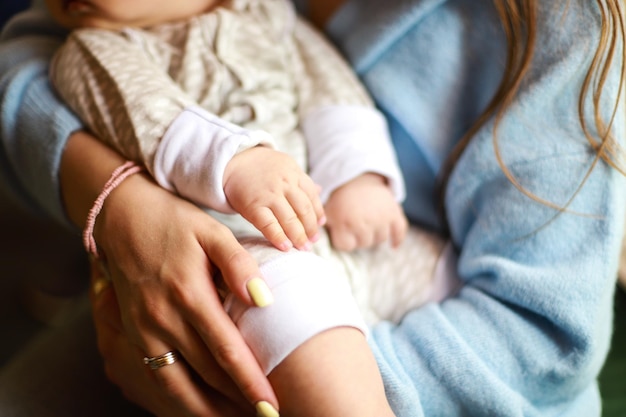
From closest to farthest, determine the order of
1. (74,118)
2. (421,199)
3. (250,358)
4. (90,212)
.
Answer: (250,358), (90,212), (74,118), (421,199)

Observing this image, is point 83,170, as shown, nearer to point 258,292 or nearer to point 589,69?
point 258,292

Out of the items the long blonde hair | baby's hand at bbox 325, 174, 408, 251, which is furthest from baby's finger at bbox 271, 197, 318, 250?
the long blonde hair

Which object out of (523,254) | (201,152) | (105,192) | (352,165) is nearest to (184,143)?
(201,152)

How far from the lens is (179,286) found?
58cm

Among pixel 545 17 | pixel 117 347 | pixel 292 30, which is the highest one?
pixel 545 17

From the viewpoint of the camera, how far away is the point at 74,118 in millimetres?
760

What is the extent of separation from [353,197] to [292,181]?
0.54ft

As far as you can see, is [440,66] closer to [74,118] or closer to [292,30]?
[292,30]

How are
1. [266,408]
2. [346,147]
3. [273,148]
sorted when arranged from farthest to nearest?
[346,147] < [273,148] < [266,408]

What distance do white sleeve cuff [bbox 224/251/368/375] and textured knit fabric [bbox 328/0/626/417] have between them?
10 centimetres

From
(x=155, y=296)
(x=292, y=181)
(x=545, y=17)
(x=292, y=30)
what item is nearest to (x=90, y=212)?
(x=155, y=296)

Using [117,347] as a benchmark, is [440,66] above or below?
above

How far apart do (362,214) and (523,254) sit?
7.9 inches

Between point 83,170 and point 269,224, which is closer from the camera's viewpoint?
point 269,224
